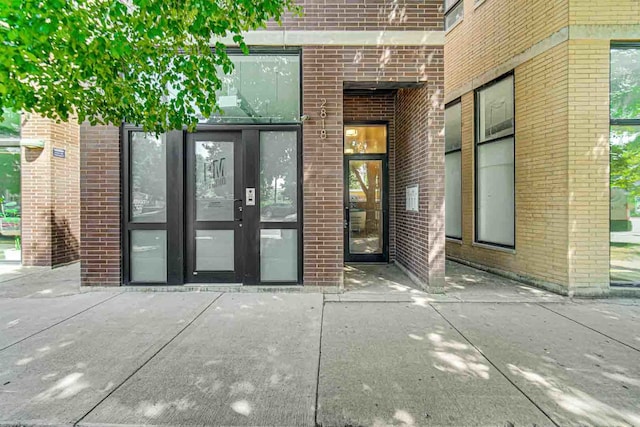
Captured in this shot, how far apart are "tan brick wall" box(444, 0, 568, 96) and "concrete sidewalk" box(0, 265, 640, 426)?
457cm

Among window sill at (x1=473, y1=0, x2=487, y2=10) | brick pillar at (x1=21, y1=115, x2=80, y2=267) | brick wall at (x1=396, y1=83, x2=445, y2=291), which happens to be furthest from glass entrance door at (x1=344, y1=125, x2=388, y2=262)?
brick pillar at (x1=21, y1=115, x2=80, y2=267)

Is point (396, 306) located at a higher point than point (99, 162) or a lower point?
lower

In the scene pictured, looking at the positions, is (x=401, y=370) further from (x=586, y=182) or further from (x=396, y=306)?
(x=586, y=182)

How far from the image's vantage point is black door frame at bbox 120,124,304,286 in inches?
217

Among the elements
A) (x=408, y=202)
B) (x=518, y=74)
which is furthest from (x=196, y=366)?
(x=518, y=74)

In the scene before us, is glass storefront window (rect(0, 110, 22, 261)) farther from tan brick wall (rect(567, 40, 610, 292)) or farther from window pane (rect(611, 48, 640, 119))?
window pane (rect(611, 48, 640, 119))

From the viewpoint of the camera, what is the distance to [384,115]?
7785 mm

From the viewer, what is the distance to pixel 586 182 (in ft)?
16.8

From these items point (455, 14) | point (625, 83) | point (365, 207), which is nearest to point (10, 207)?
point (365, 207)

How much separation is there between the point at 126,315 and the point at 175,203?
75.2 inches

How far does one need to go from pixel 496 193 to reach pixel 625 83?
2592 mm

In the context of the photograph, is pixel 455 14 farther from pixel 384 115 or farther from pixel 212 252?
pixel 212 252

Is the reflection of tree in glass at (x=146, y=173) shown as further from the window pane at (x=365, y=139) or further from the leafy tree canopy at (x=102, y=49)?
the window pane at (x=365, y=139)

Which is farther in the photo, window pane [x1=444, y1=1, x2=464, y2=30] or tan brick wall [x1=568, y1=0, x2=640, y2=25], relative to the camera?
window pane [x1=444, y1=1, x2=464, y2=30]
